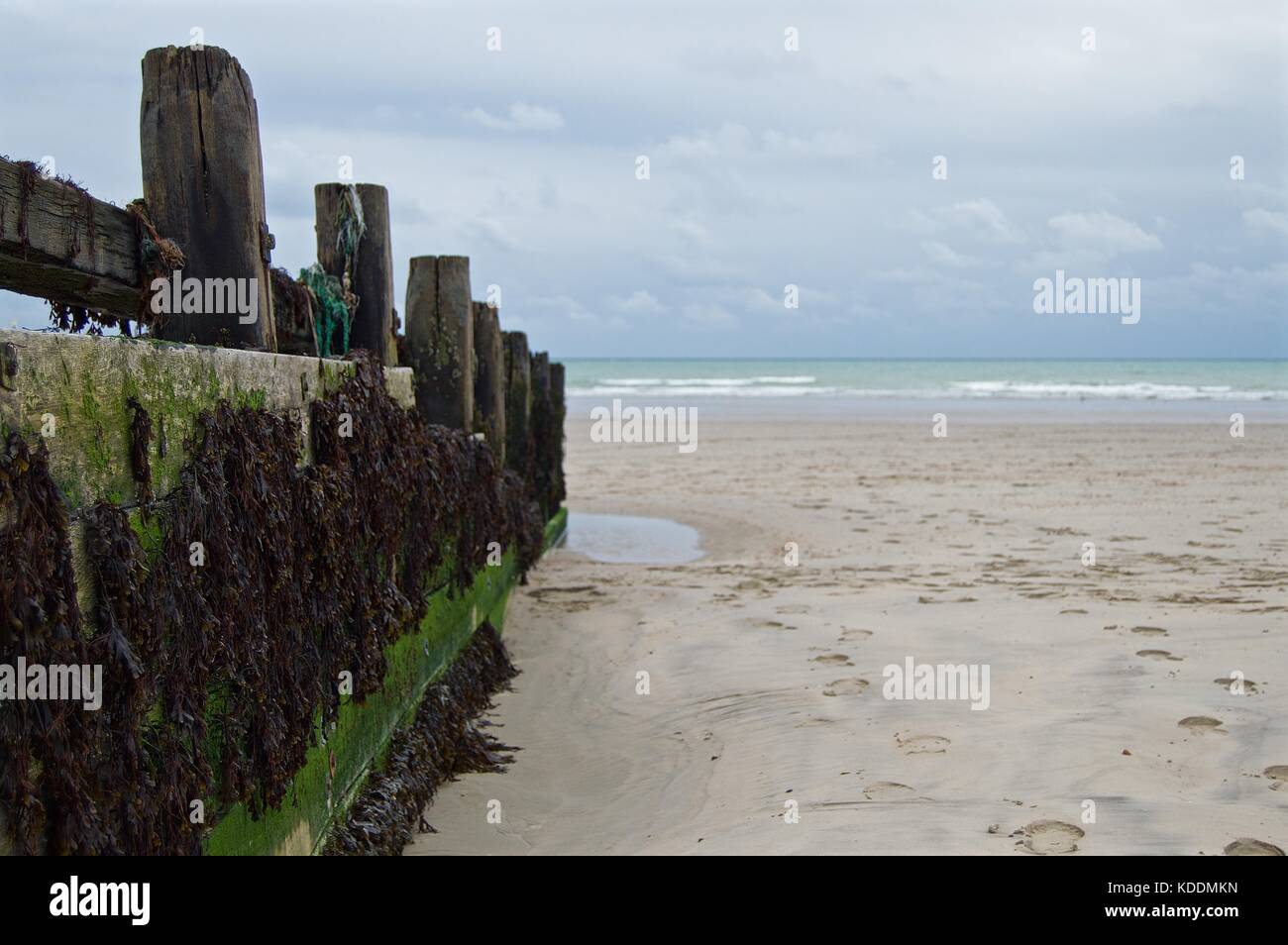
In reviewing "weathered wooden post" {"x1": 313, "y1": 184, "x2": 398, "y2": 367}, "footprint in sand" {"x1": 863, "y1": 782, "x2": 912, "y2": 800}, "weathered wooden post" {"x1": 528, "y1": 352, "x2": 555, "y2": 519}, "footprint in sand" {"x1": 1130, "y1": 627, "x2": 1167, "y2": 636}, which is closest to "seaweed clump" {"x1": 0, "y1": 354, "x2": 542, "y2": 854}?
"weathered wooden post" {"x1": 313, "y1": 184, "x2": 398, "y2": 367}

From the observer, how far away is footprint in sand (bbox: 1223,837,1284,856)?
3.63 meters

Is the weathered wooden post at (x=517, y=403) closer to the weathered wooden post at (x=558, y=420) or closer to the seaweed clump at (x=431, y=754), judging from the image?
the weathered wooden post at (x=558, y=420)

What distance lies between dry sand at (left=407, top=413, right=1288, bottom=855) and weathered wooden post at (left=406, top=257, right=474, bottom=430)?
172 cm

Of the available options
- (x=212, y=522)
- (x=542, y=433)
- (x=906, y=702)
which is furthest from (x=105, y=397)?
(x=542, y=433)

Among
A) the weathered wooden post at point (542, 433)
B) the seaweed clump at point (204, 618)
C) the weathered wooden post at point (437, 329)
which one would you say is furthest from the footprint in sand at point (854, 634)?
the weathered wooden post at point (542, 433)

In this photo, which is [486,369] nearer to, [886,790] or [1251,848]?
[886,790]

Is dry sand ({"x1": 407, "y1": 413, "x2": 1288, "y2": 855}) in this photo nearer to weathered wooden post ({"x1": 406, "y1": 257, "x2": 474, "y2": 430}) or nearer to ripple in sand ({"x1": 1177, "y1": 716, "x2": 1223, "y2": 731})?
ripple in sand ({"x1": 1177, "y1": 716, "x2": 1223, "y2": 731})

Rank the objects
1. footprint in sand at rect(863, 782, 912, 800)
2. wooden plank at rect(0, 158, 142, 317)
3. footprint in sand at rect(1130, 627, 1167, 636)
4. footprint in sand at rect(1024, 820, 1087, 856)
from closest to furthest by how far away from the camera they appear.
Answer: wooden plank at rect(0, 158, 142, 317) < footprint in sand at rect(1024, 820, 1087, 856) < footprint in sand at rect(863, 782, 912, 800) < footprint in sand at rect(1130, 627, 1167, 636)

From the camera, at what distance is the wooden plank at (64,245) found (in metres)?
2.63

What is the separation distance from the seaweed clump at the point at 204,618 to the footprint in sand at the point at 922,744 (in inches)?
84.5

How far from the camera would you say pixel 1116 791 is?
4.22 meters
